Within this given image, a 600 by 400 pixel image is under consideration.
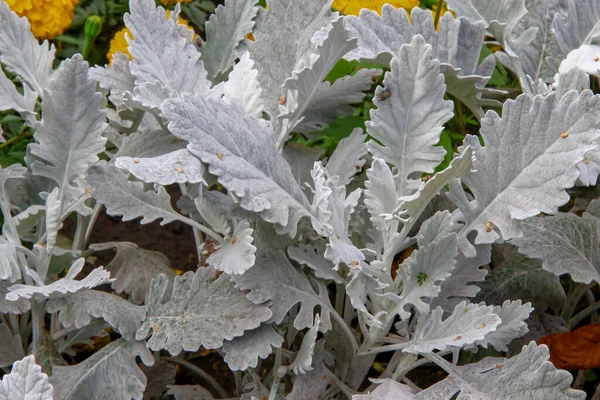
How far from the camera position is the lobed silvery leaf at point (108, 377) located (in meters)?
1.01

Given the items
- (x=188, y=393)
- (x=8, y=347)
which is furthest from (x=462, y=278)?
(x=8, y=347)

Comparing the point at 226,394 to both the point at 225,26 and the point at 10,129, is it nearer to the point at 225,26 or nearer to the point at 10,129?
the point at 225,26

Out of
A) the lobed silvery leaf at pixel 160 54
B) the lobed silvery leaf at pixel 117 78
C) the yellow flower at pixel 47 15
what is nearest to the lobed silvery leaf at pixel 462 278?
the lobed silvery leaf at pixel 160 54

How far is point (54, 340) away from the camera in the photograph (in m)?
1.20

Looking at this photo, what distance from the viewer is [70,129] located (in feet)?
3.70

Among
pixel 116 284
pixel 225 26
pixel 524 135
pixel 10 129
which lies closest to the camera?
pixel 524 135

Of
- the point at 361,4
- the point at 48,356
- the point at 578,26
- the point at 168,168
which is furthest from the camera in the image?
the point at 361,4

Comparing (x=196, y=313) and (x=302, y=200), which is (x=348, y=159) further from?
(x=196, y=313)

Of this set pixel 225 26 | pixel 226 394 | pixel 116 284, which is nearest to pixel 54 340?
pixel 116 284

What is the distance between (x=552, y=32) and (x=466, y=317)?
59 centimetres

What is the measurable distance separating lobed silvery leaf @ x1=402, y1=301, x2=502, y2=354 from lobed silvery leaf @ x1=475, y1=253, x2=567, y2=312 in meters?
0.22

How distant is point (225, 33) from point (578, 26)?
58 cm

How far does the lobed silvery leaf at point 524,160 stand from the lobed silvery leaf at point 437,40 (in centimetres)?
16

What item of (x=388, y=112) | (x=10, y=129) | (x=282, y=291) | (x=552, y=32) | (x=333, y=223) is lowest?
(x=10, y=129)
